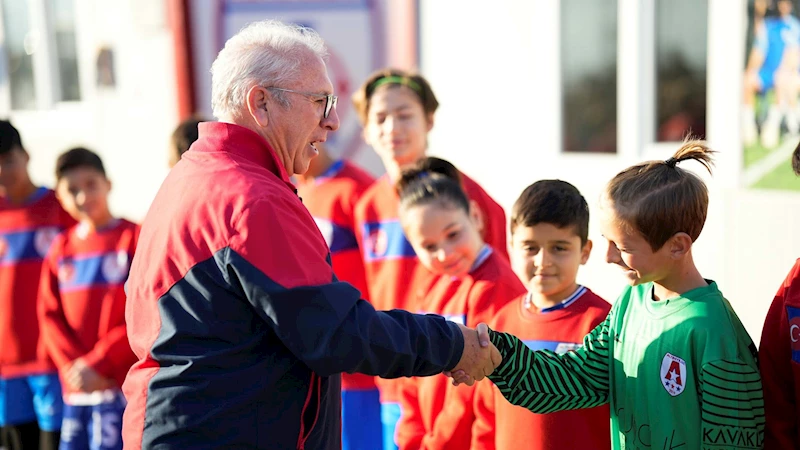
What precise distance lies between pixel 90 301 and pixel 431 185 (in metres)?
2.11

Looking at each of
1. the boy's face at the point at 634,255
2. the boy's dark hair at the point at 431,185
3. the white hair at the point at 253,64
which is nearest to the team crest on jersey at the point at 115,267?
the boy's dark hair at the point at 431,185

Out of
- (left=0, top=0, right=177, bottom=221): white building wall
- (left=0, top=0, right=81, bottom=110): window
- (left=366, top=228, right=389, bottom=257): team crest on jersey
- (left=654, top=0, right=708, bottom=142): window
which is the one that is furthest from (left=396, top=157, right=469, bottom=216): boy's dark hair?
(left=0, top=0, right=81, bottom=110): window

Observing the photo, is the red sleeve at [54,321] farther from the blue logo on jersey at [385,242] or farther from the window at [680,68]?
the window at [680,68]

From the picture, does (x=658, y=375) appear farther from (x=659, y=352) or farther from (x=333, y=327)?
(x=333, y=327)

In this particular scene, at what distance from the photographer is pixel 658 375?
7.61 ft

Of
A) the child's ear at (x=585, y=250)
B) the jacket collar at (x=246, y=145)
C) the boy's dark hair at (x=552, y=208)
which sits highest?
the jacket collar at (x=246, y=145)

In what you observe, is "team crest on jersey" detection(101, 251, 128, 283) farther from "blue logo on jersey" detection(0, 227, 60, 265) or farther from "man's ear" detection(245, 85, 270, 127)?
"man's ear" detection(245, 85, 270, 127)

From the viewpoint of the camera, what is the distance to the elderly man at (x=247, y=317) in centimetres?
219

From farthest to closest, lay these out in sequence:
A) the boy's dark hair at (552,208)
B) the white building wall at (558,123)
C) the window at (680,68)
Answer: the window at (680,68)
the white building wall at (558,123)
the boy's dark hair at (552,208)

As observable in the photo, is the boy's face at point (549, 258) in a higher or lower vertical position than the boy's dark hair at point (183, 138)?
lower

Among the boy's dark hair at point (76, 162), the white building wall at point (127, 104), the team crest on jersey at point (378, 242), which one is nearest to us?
the team crest on jersey at point (378, 242)

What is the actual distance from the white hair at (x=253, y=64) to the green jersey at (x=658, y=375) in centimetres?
95

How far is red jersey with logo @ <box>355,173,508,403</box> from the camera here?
3.81 metres

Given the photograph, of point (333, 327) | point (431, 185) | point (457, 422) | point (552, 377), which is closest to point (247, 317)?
point (333, 327)
